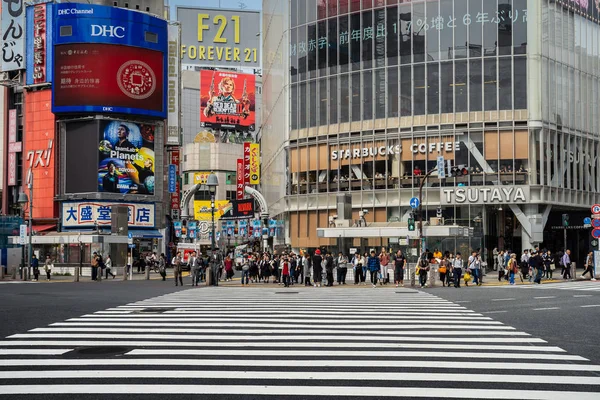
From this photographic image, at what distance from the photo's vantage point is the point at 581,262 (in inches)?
2456

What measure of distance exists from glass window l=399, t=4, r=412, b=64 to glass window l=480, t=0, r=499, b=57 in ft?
18.3

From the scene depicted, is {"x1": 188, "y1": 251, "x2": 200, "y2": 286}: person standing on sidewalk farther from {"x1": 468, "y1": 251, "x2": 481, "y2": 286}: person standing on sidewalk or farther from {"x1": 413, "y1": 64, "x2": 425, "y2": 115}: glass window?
{"x1": 413, "y1": 64, "x2": 425, "y2": 115}: glass window

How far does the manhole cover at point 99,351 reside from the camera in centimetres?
1195

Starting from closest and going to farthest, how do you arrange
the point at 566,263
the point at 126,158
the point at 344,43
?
the point at 566,263 < the point at 344,43 < the point at 126,158

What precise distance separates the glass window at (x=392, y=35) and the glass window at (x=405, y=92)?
1070 mm

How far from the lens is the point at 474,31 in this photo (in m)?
55.2

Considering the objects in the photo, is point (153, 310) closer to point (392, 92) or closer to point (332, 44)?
point (392, 92)

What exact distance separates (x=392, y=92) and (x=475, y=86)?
6362 millimetres

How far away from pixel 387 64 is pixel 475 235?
1744 centimetres

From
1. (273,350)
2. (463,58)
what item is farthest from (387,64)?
(273,350)

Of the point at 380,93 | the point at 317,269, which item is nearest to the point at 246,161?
the point at 380,93

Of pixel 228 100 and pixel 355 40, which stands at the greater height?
pixel 228 100

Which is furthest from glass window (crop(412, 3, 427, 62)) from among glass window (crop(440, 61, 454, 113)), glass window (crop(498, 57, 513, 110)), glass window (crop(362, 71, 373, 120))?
glass window (crop(498, 57, 513, 110))

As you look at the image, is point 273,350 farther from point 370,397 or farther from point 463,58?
point 463,58
